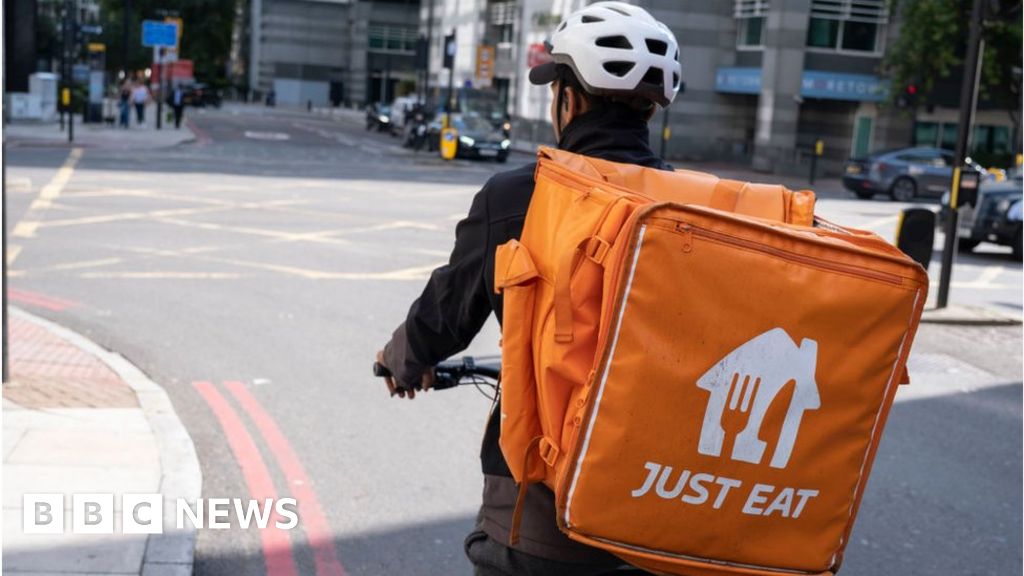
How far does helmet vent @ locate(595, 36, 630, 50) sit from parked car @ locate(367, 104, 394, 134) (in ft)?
168

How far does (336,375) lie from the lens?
28.4 feet

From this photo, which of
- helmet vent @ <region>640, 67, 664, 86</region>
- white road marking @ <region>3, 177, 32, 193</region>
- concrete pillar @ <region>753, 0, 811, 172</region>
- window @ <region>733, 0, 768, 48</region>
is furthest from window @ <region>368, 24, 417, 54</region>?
helmet vent @ <region>640, 67, 664, 86</region>

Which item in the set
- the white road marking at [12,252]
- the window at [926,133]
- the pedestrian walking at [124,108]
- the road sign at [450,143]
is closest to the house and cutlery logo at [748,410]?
the white road marking at [12,252]

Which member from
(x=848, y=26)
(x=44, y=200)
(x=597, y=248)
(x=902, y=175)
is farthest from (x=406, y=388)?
(x=848, y=26)

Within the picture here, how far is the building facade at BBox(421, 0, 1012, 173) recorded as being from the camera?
140 feet

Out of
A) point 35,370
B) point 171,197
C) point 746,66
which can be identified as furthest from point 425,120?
point 35,370

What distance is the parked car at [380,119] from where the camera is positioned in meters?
54.9

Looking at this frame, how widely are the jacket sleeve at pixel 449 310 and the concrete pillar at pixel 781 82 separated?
135 feet

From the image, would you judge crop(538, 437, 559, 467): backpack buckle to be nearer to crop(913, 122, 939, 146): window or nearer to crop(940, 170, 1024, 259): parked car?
crop(940, 170, 1024, 259): parked car

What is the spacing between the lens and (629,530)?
7.67 ft

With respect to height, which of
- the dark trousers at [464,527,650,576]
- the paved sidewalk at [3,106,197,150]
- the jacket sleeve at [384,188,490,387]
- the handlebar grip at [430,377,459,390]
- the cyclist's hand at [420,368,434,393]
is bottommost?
the paved sidewalk at [3,106,197,150]

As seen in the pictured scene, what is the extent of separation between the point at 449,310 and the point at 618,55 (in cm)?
68

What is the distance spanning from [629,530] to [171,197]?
1874 centimetres

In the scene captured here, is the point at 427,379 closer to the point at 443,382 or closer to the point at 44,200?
the point at 443,382
